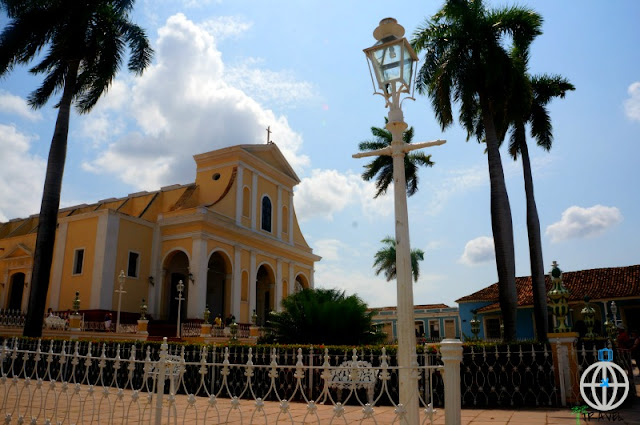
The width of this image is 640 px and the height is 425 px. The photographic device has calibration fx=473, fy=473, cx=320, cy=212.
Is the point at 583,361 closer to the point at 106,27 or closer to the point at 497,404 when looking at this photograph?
the point at 497,404

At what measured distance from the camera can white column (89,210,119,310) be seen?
20859mm

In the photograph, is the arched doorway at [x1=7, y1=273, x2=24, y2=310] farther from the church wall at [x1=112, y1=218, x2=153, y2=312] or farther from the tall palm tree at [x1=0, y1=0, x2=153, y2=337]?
the tall palm tree at [x1=0, y1=0, x2=153, y2=337]

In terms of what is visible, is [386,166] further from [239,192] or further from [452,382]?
[452,382]

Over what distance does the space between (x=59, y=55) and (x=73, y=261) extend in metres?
10.3

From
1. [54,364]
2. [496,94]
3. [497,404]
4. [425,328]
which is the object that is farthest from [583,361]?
[425,328]

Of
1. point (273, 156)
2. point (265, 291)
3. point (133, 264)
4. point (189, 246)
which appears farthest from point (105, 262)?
point (273, 156)

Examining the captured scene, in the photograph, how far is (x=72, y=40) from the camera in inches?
623

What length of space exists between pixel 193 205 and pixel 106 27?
11.2 metres

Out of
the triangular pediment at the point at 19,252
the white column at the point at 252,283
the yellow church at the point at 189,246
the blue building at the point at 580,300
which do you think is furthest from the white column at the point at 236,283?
the blue building at the point at 580,300

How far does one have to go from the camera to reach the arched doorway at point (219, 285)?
24698 millimetres

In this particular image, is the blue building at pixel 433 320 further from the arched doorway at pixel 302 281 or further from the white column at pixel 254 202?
the white column at pixel 254 202

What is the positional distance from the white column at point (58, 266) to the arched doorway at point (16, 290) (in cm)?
368

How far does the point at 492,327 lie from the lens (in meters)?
27.7

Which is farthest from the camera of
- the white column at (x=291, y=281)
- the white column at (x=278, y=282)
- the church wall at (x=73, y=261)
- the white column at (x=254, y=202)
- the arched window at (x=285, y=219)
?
the arched window at (x=285, y=219)
